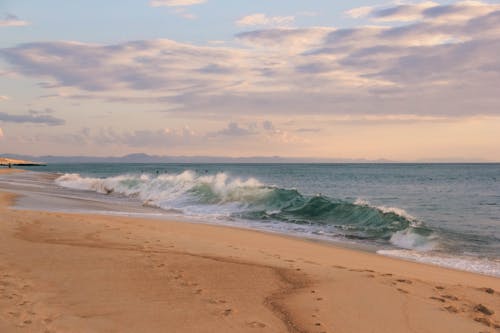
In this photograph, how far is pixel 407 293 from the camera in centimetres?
743

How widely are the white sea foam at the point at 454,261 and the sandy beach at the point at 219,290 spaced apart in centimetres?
75

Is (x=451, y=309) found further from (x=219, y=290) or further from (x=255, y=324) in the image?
(x=219, y=290)

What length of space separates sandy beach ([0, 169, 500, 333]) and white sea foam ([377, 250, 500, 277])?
0.75 m

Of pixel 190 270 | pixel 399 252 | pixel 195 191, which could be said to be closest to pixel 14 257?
pixel 190 270

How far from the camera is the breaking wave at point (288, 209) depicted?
16.6 m

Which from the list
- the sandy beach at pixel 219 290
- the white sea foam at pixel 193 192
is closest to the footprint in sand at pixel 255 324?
the sandy beach at pixel 219 290

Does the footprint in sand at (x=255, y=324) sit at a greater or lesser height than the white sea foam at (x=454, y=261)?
greater

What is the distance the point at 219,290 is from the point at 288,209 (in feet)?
57.0

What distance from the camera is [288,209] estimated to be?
24.3 m

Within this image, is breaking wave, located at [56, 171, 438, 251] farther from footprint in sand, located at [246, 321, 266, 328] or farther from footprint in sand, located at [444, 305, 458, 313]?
footprint in sand, located at [246, 321, 266, 328]

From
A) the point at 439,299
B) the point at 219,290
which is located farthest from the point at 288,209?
the point at 219,290

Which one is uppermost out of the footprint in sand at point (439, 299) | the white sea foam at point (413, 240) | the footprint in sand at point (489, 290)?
the footprint in sand at point (439, 299)

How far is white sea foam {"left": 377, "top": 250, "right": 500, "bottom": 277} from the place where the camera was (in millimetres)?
10835

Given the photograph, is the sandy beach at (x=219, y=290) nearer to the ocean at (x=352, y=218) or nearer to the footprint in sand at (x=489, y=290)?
the footprint in sand at (x=489, y=290)
